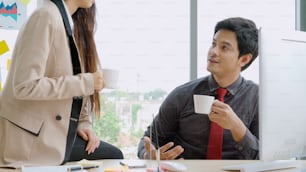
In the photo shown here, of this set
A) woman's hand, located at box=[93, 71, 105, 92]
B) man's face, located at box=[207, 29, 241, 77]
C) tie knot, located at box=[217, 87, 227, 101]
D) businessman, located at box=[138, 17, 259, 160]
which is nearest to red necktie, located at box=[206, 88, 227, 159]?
businessman, located at box=[138, 17, 259, 160]

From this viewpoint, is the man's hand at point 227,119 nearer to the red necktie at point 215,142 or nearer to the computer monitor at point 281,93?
the red necktie at point 215,142

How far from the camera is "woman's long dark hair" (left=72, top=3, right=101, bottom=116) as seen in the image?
1.89m

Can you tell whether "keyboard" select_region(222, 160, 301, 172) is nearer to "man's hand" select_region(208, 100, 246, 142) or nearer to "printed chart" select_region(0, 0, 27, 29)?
"man's hand" select_region(208, 100, 246, 142)

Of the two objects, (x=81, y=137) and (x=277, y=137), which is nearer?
(x=277, y=137)

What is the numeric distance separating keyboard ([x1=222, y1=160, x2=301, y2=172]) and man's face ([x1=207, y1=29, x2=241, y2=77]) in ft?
2.36

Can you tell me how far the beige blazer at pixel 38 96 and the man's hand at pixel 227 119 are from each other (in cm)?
53

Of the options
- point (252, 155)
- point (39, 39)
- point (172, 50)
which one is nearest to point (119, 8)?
point (172, 50)

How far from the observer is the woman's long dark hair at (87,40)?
1.89 m

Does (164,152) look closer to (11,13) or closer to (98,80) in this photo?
(98,80)

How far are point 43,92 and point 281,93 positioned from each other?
2.73ft

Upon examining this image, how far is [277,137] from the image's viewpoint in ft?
4.09

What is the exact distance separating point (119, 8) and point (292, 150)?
1.59 meters

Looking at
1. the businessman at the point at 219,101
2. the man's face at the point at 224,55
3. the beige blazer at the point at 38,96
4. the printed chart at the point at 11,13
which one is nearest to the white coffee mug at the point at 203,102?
the businessman at the point at 219,101

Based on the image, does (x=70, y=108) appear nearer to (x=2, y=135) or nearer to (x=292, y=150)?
(x=2, y=135)
